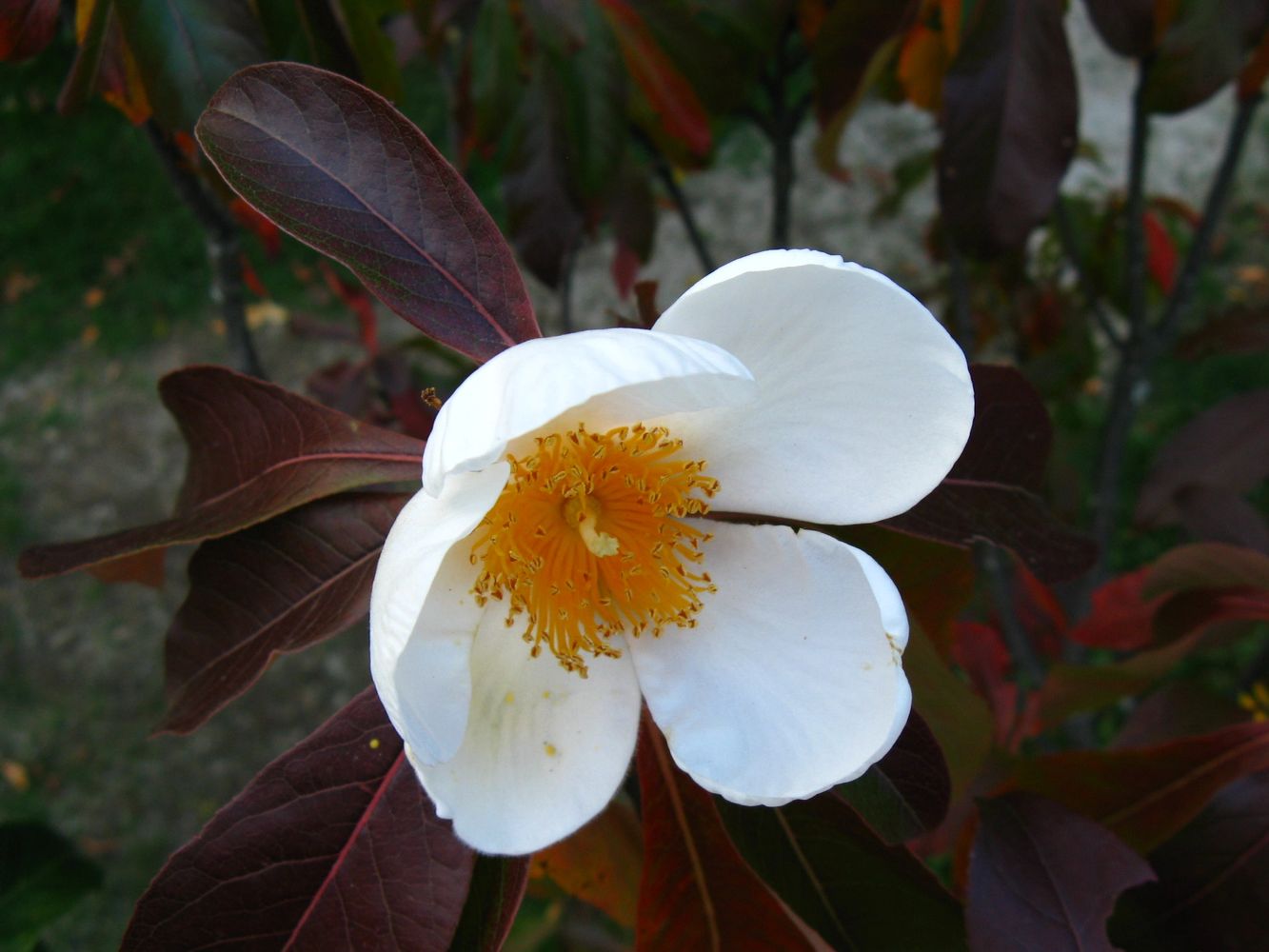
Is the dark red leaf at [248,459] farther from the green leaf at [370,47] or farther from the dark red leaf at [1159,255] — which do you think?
the dark red leaf at [1159,255]

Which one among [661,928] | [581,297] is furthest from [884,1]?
[581,297]

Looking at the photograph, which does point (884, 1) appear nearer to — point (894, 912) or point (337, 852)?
point (894, 912)

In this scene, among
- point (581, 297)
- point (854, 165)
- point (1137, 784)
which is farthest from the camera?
point (854, 165)

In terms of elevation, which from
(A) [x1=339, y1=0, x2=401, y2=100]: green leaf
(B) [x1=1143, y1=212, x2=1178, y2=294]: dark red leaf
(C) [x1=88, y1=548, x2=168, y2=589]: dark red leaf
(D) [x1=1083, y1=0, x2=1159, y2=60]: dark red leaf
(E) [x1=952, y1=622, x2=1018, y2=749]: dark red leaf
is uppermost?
(D) [x1=1083, y1=0, x2=1159, y2=60]: dark red leaf

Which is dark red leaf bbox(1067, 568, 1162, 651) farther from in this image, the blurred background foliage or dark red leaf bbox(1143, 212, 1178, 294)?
dark red leaf bbox(1143, 212, 1178, 294)

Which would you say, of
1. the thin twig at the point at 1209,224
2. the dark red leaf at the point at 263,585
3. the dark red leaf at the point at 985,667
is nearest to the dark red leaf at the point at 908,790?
the dark red leaf at the point at 263,585

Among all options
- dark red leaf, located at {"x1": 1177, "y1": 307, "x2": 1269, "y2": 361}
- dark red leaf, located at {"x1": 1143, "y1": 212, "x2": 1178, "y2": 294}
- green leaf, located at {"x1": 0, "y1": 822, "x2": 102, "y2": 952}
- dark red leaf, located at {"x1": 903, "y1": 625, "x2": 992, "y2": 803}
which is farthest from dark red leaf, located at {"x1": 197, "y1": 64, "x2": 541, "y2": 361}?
dark red leaf, located at {"x1": 1143, "y1": 212, "x2": 1178, "y2": 294}
